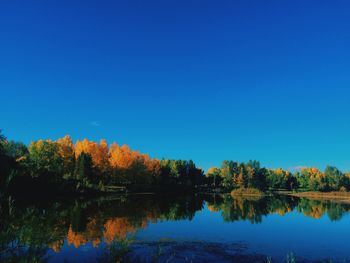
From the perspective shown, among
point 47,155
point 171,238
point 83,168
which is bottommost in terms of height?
point 171,238

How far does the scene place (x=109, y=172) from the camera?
3209 inches

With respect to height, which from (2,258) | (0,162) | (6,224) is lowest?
(2,258)

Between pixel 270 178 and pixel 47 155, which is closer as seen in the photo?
pixel 47 155

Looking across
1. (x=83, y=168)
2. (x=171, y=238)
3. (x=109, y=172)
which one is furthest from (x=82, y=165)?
(x=171, y=238)

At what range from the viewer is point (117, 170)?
81125 mm

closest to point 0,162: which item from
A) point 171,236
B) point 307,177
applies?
point 171,236

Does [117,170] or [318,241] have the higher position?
[117,170]

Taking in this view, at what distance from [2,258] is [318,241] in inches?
990

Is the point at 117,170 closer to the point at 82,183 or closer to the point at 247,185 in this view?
the point at 82,183

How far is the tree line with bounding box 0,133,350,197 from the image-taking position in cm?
4631

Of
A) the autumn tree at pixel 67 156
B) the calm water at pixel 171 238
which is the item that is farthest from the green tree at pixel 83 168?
the calm water at pixel 171 238

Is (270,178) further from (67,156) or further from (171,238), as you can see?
(171,238)

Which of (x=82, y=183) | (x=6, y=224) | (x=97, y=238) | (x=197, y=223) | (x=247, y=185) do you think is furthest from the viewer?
(x=247, y=185)

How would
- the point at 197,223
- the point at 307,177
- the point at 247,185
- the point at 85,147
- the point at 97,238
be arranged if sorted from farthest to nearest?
1. the point at 307,177
2. the point at 247,185
3. the point at 85,147
4. the point at 197,223
5. the point at 97,238
